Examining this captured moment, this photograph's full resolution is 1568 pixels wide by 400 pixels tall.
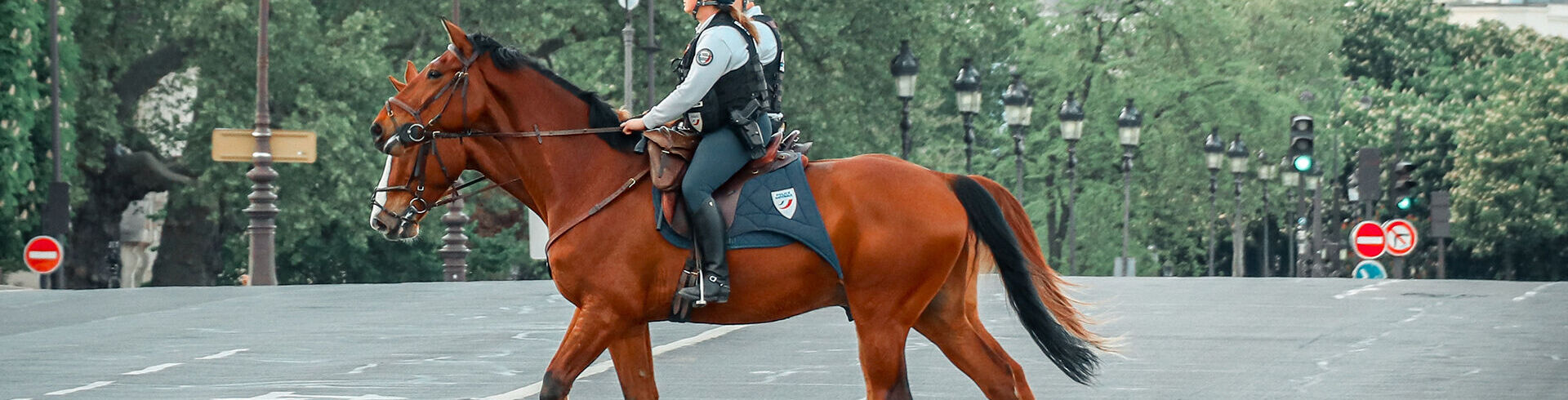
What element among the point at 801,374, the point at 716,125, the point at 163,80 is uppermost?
the point at 163,80

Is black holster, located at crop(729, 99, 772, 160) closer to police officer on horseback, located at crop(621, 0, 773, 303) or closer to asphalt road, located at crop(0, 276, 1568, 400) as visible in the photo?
police officer on horseback, located at crop(621, 0, 773, 303)

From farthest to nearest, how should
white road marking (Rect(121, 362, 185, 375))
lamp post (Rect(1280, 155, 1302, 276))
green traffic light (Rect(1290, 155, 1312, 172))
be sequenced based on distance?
lamp post (Rect(1280, 155, 1302, 276)), green traffic light (Rect(1290, 155, 1312, 172)), white road marking (Rect(121, 362, 185, 375))

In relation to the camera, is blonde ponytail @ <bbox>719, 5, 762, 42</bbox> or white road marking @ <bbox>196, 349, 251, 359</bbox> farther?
white road marking @ <bbox>196, 349, 251, 359</bbox>

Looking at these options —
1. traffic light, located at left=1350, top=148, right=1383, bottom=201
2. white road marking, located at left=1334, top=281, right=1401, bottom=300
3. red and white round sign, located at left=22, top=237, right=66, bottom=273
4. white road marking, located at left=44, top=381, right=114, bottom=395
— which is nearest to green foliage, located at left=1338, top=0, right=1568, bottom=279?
traffic light, located at left=1350, top=148, right=1383, bottom=201

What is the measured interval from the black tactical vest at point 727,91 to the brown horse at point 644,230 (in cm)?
36

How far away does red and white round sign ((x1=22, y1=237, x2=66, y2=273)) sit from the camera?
3584 cm

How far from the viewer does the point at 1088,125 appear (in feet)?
208

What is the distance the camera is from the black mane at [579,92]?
934 centimetres

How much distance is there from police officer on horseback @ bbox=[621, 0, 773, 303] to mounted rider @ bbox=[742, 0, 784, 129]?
0.09 m

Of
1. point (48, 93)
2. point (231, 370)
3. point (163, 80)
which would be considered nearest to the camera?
point (231, 370)

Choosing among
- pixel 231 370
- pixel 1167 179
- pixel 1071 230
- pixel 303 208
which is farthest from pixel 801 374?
pixel 1167 179

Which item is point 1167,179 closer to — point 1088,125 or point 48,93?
point 1088,125

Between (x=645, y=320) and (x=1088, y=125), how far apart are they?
181 feet

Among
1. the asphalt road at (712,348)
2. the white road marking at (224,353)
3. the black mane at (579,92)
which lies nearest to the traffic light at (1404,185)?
the asphalt road at (712,348)
